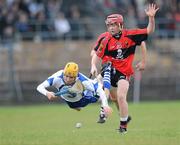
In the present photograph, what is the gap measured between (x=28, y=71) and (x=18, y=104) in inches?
56.4

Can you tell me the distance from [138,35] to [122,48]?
18.0 inches

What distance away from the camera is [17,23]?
3441 cm

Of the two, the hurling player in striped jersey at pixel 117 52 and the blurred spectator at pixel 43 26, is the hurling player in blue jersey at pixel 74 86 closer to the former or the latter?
the hurling player in striped jersey at pixel 117 52

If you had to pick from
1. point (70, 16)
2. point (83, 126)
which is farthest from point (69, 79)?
point (70, 16)

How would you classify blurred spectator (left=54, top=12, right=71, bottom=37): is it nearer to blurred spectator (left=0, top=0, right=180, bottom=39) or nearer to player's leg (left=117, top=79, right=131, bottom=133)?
blurred spectator (left=0, top=0, right=180, bottom=39)

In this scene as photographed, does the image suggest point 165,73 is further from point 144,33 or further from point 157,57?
point 144,33

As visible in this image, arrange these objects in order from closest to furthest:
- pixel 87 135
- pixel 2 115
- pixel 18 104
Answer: pixel 87 135, pixel 2 115, pixel 18 104

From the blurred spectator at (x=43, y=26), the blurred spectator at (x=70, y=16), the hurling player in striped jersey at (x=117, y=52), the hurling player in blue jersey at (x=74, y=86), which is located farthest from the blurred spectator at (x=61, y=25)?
the hurling player in striped jersey at (x=117, y=52)

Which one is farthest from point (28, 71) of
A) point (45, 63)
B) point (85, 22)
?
point (85, 22)

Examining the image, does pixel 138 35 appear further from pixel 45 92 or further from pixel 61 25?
pixel 61 25

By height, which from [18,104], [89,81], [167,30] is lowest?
[18,104]

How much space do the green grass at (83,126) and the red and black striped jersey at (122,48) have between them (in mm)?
1492

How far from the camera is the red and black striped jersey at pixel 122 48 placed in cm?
1834

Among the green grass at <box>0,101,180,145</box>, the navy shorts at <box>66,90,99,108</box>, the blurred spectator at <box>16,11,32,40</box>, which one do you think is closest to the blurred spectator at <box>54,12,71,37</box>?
the blurred spectator at <box>16,11,32,40</box>
